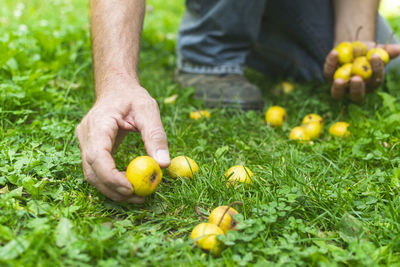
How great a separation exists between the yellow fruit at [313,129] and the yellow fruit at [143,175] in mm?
1452

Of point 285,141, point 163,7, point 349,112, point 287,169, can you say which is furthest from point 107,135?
point 163,7

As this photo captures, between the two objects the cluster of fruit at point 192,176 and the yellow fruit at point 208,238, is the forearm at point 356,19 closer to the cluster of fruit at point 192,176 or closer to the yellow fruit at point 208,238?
the cluster of fruit at point 192,176

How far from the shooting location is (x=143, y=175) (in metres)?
1.81

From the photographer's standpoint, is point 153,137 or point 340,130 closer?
point 153,137

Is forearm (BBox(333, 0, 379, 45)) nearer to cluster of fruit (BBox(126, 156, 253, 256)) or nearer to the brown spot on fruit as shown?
cluster of fruit (BBox(126, 156, 253, 256))

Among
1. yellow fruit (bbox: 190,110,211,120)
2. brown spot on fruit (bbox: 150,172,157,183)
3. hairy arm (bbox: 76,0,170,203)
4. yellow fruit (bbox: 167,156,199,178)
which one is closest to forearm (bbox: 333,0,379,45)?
yellow fruit (bbox: 190,110,211,120)

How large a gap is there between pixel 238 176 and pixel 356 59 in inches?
68.5

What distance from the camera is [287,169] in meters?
2.20

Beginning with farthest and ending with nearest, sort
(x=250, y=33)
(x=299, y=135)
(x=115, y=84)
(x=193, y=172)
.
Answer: (x=250, y=33) < (x=299, y=135) < (x=193, y=172) < (x=115, y=84)

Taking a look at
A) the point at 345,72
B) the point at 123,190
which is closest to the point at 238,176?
the point at 123,190

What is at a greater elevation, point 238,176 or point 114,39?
point 114,39

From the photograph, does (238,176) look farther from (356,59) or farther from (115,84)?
(356,59)

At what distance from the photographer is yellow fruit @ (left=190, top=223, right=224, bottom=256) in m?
1.63

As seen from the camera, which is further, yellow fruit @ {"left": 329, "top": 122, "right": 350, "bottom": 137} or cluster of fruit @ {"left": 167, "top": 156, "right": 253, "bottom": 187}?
yellow fruit @ {"left": 329, "top": 122, "right": 350, "bottom": 137}
